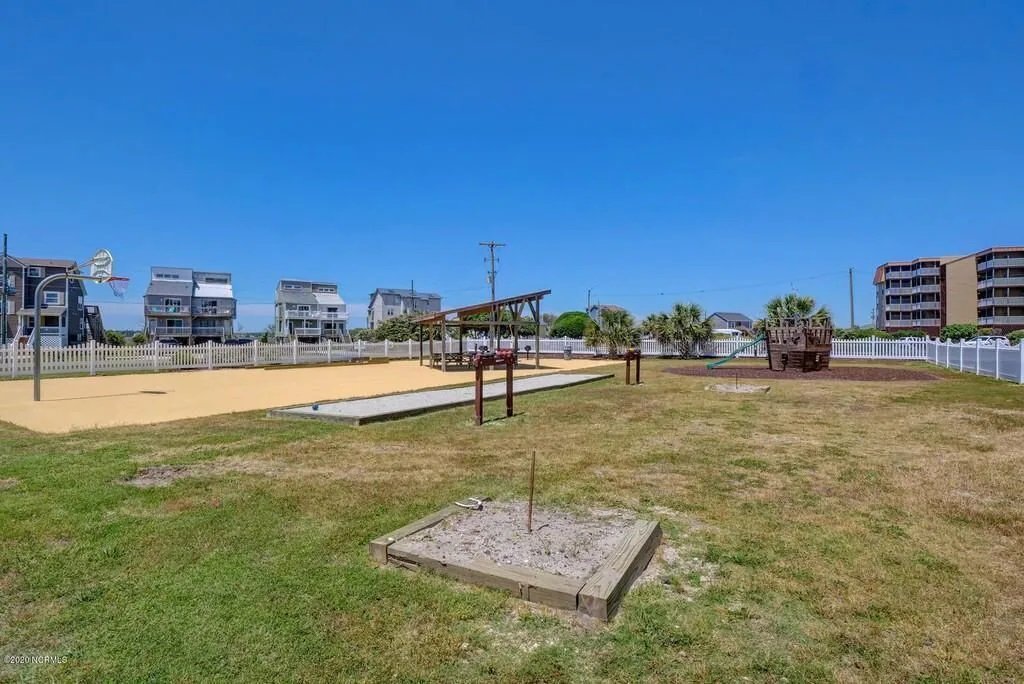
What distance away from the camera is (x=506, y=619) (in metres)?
2.60

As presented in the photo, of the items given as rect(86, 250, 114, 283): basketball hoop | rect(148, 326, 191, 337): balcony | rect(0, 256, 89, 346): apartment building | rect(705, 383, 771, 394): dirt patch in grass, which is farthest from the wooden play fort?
rect(148, 326, 191, 337): balcony

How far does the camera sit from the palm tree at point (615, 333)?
102 feet

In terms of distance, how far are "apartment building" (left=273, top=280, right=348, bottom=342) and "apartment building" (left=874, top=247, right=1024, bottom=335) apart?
74378 millimetres

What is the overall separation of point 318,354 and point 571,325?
3483cm

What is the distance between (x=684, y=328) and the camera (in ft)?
99.1

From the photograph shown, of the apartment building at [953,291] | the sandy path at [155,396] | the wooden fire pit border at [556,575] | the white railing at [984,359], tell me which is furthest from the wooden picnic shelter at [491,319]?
the apartment building at [953,291]

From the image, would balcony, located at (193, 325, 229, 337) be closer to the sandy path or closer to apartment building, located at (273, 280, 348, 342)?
apartment building, located at (273, 280, 348, 342)

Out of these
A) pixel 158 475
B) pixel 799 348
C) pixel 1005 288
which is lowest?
pixel 158 475

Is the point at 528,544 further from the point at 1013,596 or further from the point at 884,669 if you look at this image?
the point at 1013,596

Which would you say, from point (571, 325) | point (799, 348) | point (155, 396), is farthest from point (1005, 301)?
point (155, 396)

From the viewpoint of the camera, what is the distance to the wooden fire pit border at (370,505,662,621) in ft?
8.65

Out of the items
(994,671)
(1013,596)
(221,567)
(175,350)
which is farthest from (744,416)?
(175,350)

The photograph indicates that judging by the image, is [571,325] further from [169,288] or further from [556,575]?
[556,575]

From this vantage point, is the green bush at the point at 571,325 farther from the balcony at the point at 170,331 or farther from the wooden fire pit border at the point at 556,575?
the wooden fire pit border at the point at 556,575
